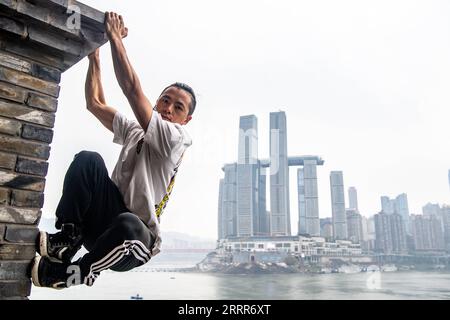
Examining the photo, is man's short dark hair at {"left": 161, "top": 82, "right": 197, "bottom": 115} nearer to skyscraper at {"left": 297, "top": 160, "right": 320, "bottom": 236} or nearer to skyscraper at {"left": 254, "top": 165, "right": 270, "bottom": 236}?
skyscraper at {"left": 254, "top": 165, "right": 270, "bottom": 236}

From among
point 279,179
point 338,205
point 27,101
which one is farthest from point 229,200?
point 27,101

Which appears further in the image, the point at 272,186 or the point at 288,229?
the point at 272,186

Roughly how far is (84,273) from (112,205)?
288 millimetres

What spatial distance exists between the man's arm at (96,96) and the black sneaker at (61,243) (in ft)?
2.00

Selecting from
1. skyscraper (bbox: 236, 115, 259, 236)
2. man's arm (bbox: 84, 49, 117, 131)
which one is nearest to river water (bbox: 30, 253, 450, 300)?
skyscraper (bbox: 236, 115, 259, 236)

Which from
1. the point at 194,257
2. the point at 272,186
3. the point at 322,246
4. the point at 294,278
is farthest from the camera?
the point at 194,257

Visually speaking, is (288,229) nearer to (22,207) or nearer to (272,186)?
(272,186)

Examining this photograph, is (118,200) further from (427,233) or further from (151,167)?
(427,233)

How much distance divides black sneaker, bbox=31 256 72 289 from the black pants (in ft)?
0.22

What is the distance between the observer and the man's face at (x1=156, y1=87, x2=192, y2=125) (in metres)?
1.72

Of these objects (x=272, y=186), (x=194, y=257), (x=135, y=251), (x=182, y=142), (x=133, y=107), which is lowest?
(x=194, y=257)

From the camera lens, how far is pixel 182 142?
1518 mm

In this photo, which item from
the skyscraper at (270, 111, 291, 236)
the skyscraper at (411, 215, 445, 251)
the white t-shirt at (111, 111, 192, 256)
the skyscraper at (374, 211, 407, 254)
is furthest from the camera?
the skyscraper at (374, 211, 407, 254)
